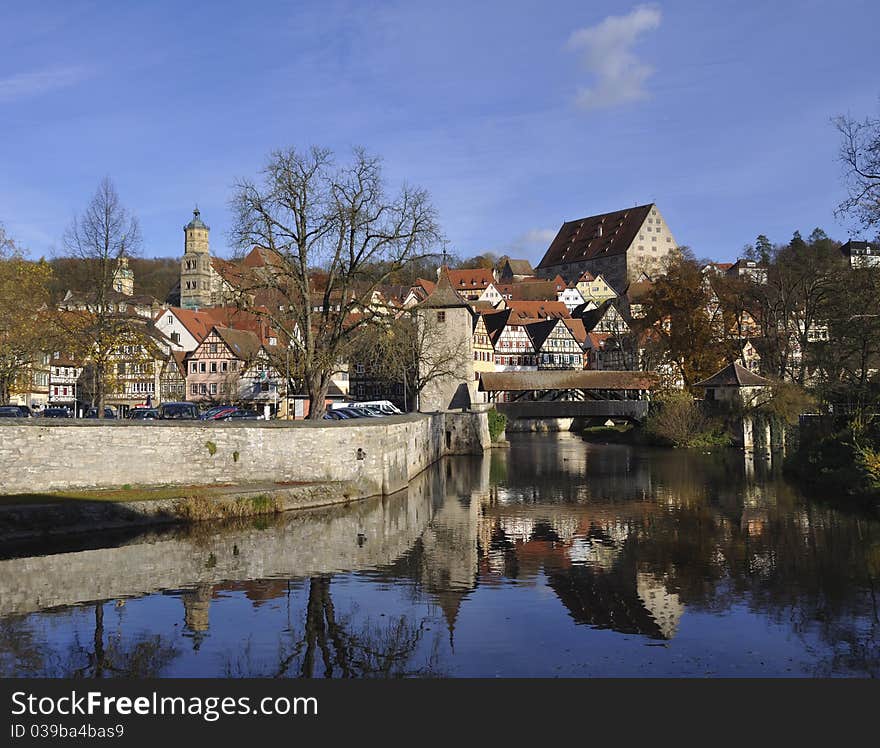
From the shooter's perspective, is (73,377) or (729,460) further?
(73,377)

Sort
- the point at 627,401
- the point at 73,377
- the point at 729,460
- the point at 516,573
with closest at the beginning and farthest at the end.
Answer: the point at 516,573 < the point at 729,460 < the point at 627,401 < the point at 73,377

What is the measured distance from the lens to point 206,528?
21.1m

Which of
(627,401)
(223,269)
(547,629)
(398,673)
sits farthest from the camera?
(627,401)

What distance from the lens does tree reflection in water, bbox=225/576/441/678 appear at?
38.1 ft

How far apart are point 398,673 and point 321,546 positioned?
27.7 ft

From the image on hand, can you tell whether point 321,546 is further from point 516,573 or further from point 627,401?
point 627,401

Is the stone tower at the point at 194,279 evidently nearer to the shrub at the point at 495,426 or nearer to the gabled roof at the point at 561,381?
the gabled roof at the point at 561,381

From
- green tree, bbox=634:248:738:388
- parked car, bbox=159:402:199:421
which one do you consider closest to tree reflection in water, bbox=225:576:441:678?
parked car, bbox=159:402:199:421

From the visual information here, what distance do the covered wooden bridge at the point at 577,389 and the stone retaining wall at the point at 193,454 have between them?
33.5m

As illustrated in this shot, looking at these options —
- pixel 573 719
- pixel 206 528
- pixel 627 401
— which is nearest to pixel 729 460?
pixel 627 401

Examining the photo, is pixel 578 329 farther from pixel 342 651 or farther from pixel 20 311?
pixel 342 651

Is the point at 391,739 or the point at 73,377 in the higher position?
the point at 73,377

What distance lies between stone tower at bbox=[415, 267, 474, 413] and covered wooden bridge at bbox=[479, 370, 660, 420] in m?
6.62

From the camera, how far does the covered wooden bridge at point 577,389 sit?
61.4m
